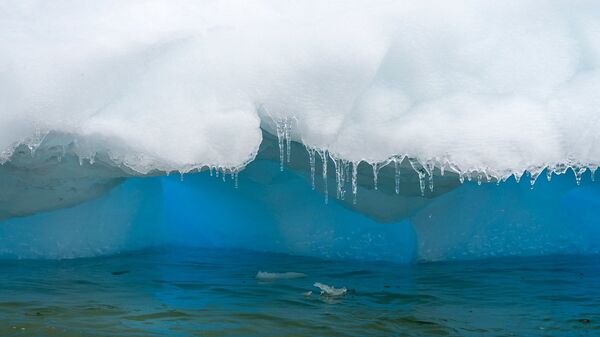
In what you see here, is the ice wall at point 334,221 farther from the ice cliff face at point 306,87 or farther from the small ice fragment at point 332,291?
the small ice fragment at point 332,291

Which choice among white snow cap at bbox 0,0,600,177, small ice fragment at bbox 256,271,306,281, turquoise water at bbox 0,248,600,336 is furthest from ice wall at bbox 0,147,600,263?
white snow cap at bbox 0,0,600,177

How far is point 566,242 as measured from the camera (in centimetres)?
536

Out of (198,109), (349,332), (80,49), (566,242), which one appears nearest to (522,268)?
(566,242)

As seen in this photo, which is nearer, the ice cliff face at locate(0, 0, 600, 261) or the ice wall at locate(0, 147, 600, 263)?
the ice cliff face at locate(0, 0, 600, 261)

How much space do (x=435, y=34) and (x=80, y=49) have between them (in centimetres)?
174

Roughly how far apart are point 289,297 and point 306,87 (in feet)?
3.36

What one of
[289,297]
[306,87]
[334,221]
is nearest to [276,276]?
[289,297]

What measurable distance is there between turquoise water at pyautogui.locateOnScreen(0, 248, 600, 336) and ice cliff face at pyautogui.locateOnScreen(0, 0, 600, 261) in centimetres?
60

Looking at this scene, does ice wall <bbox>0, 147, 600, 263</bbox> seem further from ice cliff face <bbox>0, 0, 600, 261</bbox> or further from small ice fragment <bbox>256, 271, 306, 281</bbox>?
ice cliff face <bbox>0, 0, 600, 261</bbox>

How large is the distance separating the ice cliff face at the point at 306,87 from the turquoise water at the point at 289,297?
0.60 meters

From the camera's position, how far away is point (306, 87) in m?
3.86

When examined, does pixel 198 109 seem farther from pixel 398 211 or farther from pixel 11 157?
pixel 398 211

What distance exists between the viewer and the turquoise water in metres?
3.34

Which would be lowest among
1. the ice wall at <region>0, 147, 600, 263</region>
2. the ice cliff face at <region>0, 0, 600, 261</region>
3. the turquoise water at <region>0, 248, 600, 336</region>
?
the turquoise water at <region>0, 248, 600, 336</region>
